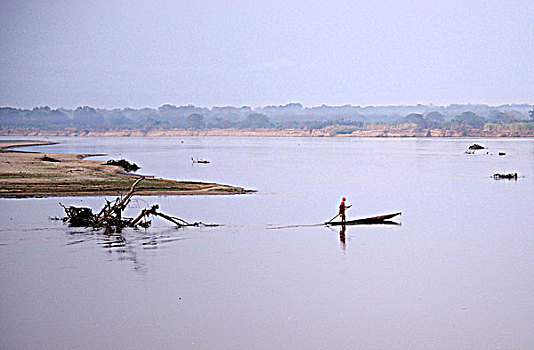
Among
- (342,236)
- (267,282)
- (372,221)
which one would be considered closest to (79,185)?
(372,221)

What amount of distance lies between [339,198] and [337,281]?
66.9 ft

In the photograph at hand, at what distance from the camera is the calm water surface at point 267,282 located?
42.4ft

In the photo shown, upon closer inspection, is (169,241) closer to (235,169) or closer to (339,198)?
(339,198)

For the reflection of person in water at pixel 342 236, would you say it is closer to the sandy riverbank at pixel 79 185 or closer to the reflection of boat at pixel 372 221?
the reflection of boat at pixel 372 221

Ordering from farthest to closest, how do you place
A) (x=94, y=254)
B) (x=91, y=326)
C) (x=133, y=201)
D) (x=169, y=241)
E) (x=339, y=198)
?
(x=339, y=198), (x=133, y=201), (x=169, y=241), (x=94, y=254), (x=91, y=326)

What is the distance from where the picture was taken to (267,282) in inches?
672

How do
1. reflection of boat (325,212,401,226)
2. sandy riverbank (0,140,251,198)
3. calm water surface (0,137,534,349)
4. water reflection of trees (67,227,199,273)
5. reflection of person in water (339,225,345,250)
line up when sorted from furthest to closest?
sandy riverbank (0,140,251,198) → reflection of boat (325,212,401,226) → reflection of person in water (339,225,345,250) → water reflection of trees (67,227,199,273) → calm water surface (0,137,534,349)

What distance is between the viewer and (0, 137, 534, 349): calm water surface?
12.9 meters

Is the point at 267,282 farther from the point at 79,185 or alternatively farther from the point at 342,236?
the point at 79,185

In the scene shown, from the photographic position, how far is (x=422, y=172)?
6025 cm

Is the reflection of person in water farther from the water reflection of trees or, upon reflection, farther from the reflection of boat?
the water reflection of trees

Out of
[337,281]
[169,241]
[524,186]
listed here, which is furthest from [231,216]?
[524,186]

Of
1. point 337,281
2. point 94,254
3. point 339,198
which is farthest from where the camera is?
point 339,198

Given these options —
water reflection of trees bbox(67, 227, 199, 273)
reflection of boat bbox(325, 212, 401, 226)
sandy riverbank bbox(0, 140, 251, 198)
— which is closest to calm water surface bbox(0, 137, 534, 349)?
water reflection of trees bbox(67, 227, 199, 273)
